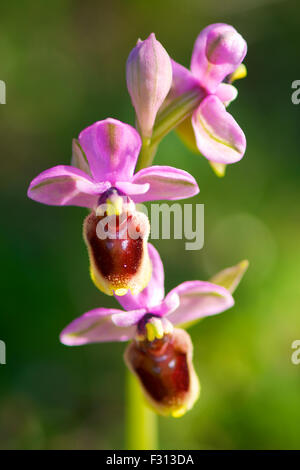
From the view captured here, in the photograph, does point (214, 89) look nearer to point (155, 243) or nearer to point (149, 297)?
point (149, 297)

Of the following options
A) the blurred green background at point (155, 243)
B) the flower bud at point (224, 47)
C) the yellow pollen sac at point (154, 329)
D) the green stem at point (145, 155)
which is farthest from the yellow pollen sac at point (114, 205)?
the blurred green background at point (155, 243)

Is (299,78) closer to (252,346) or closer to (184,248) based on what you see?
(184,248)

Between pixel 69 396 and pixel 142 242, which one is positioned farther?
pixel 69 396

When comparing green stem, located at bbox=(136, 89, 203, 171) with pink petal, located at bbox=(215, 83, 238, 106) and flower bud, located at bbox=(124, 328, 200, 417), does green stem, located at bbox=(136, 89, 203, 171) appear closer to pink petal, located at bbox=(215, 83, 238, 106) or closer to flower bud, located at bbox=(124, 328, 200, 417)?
pink petal, located at bbox=(215, 83, 238, 106)

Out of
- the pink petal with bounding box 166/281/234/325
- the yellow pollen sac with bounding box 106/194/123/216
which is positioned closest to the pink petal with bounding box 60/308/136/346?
the pink petal with bounding box 166/281/234/325

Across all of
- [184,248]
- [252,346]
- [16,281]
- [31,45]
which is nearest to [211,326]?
[252,346]
